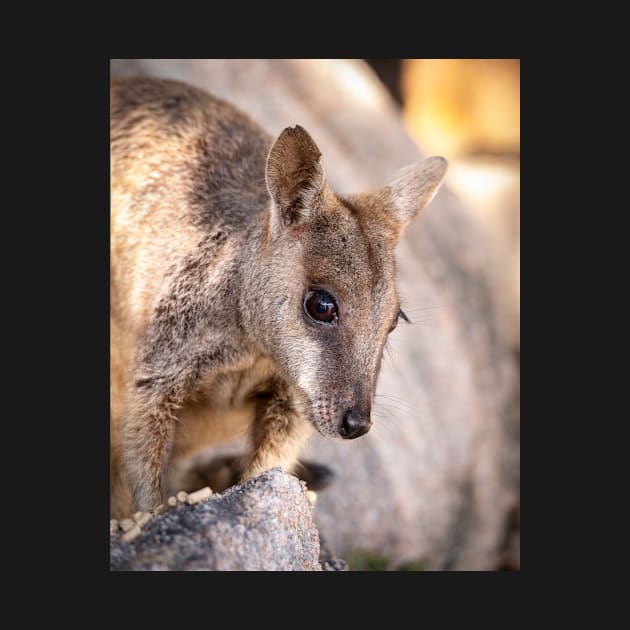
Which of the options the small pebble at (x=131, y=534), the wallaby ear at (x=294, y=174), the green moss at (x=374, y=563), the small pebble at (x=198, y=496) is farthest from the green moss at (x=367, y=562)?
the wallaby ear at (x=294, y=174)

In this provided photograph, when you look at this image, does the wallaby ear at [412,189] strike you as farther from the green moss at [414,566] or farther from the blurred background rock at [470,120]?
the blurred background rock at [470,120]

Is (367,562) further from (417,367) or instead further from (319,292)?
(319,292)

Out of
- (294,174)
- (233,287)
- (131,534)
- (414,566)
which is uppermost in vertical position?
(294,174)

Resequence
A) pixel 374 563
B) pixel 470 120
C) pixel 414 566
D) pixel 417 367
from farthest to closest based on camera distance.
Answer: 1. pixel 470 120
2. pixel 417 367
3. pixel 414 566
4. pixel 374 563

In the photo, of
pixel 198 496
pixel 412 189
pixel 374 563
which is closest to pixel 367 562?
pixel 374 563

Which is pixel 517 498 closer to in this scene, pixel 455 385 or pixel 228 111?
pixel 455 385

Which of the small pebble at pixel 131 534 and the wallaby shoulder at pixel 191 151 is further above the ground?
the wallaby shoulder at pixel 191 151

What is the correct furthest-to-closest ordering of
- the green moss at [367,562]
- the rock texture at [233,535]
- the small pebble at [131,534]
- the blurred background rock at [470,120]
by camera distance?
1. the blurred background rock at [470,120]
2. the green moss at [367,562]
3. the small pebble at [131,534]
4. the rock texture at [233,535]
